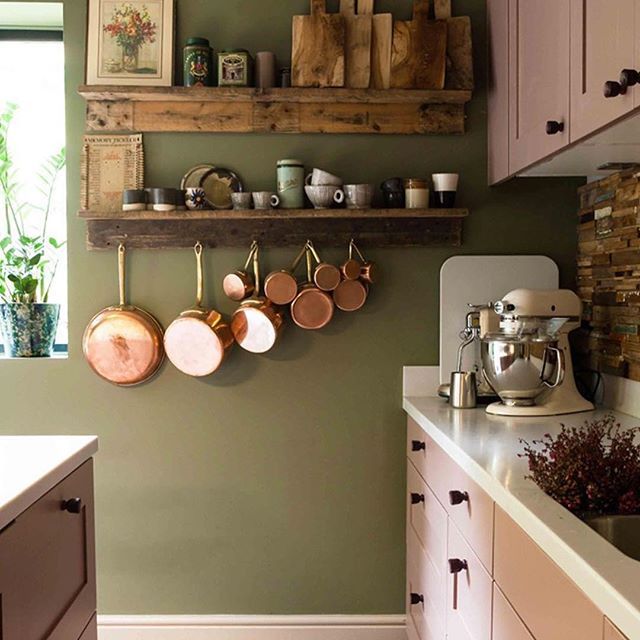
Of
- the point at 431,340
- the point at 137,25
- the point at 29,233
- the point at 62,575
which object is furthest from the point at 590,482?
the point at 29,233

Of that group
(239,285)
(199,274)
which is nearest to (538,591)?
(239,285)

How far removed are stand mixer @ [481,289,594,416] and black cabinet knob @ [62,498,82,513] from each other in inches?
48.5

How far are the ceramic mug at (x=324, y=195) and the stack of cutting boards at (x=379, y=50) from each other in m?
0.33

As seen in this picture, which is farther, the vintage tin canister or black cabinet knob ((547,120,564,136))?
the vintage tin canister

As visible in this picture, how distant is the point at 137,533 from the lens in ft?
9.90

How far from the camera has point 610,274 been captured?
8.84 feet

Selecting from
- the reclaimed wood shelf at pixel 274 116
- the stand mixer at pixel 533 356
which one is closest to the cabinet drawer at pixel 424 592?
the stand mixer at pixel 533 356

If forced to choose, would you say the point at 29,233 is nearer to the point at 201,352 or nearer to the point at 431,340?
the point at 201,352

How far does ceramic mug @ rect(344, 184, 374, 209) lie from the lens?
2.85m

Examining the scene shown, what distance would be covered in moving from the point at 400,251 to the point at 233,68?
822 mm

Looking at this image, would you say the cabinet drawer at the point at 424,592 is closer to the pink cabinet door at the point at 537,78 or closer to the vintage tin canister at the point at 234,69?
the pink cabinet door at the point at 537,78

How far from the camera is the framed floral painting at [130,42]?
290cm

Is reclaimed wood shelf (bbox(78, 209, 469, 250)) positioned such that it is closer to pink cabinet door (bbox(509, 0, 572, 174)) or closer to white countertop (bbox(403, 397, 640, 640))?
pink cabinet door (bbox(509, 0, 572, 174))

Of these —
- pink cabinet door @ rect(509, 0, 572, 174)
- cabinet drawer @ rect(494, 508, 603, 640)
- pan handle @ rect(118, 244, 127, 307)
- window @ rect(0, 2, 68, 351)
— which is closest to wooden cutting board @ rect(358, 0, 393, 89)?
pink cabinet door @ rect(509, 0, 572, 174)
